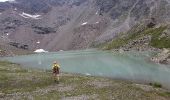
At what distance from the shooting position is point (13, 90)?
176 feet

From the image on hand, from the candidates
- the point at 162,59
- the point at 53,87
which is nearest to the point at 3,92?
the point at 53,87

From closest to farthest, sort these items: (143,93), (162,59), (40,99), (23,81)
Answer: (40,99)
(143,93)
(23,81)
(162,59)

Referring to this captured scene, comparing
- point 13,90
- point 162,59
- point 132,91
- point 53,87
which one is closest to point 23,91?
point 13,90

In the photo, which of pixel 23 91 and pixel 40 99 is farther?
pixel 23 91

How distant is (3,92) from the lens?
52000 millimetres

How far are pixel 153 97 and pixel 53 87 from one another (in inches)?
659

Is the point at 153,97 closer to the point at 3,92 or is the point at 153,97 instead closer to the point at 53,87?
the point at 53,87

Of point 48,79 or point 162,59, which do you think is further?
point 162,59

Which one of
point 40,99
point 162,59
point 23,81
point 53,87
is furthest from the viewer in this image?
point 162,59

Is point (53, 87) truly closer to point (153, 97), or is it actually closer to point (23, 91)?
point (23, 91)

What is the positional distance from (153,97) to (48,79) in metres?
22.9

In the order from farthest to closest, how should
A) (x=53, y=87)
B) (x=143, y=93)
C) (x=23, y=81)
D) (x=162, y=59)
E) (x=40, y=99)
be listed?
(x=162, y=59) < (x=23, y=81) < (x=53, y=87) < (x=143, y=93) < (x=40, y=99)

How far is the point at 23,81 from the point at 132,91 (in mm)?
19949

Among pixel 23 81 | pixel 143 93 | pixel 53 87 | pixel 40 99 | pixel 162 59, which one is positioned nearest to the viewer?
pixel 40 99
